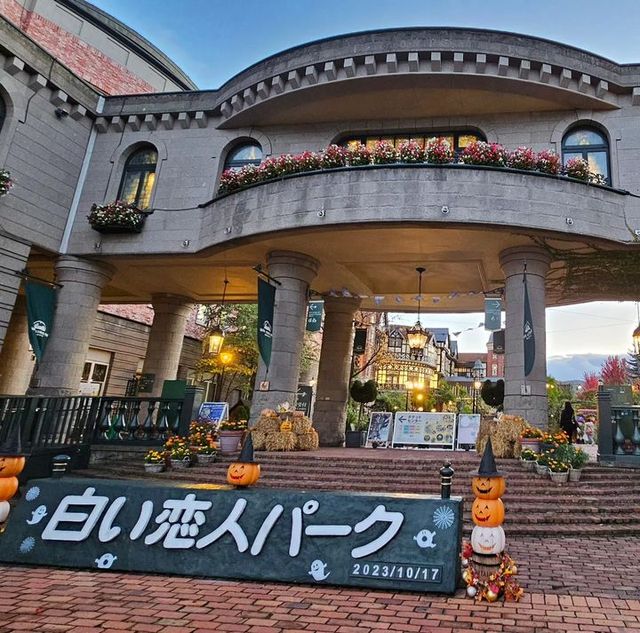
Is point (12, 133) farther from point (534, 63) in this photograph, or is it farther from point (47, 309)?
point (534, 63)

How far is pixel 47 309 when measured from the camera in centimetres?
1416

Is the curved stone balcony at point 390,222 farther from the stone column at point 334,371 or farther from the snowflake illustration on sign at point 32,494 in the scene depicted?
the snowflake illustration on sign at point 32,494

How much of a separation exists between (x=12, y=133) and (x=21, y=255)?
3.43 m

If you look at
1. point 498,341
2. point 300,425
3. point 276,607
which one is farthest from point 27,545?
point 498,341

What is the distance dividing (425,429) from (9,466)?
12.7 meters

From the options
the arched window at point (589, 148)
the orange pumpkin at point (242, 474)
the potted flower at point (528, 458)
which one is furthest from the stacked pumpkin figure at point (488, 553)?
the arched window at point (589, 148)

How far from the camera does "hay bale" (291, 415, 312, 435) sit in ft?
39.5

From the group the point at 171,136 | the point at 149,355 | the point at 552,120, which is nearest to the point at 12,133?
the point at 171,136

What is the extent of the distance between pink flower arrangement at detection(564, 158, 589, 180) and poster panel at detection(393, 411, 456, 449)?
7873mm

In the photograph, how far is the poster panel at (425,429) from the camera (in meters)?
15.4

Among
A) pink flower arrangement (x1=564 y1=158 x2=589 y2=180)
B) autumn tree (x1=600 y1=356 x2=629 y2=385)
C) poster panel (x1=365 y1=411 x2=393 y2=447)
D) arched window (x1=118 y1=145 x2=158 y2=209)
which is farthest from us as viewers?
autumn tree (x1=600 y1=356 x2=629 y2=385)

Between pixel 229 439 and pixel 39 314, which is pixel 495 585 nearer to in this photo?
pixel 229 439

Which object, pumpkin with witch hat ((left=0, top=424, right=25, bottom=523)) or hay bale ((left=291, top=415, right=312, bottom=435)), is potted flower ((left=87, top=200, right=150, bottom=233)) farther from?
pumpkin with witch hat ((left=0, top=424, right=25, bottom=523))

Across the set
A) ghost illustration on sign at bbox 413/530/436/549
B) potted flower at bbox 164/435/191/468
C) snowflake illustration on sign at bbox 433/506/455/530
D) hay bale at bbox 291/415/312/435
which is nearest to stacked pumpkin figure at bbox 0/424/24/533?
ghost illustration on sign at bbox 413/530/436/549
